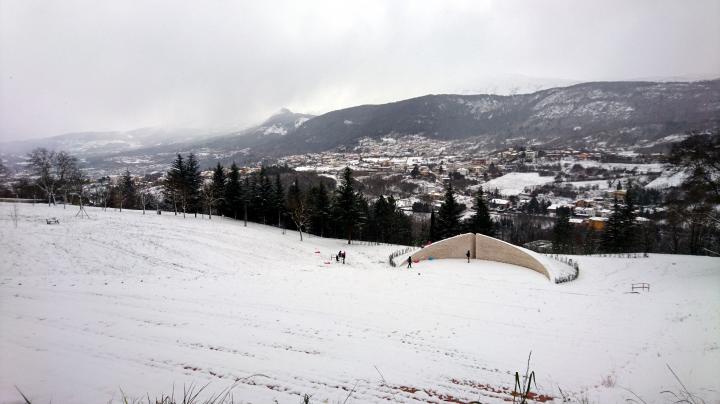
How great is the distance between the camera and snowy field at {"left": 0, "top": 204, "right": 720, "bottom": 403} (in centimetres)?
646

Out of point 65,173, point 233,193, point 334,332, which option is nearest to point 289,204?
point 233,193

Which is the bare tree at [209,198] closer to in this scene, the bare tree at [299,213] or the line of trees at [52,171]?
the bare tree at [299,213]

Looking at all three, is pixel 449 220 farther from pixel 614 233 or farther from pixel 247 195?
pixel 247 195

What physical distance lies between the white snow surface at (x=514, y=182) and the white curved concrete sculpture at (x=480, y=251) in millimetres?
116368

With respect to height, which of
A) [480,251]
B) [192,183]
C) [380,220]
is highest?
[192,183]

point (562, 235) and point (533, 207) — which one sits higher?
point (533, 207)

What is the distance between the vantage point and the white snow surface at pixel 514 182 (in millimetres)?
140000

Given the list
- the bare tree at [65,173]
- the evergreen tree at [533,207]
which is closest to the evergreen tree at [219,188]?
the bare tree at [65,173]

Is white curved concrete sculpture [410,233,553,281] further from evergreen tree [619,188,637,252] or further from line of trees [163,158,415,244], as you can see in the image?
evergreen tree [619,188,637,252]

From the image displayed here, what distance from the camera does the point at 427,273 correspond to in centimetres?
2256

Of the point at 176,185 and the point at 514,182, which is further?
the point at 514,182

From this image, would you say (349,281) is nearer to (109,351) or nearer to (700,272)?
(109,351)

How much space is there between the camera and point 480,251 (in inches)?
1148

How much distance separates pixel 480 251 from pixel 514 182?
137 m
